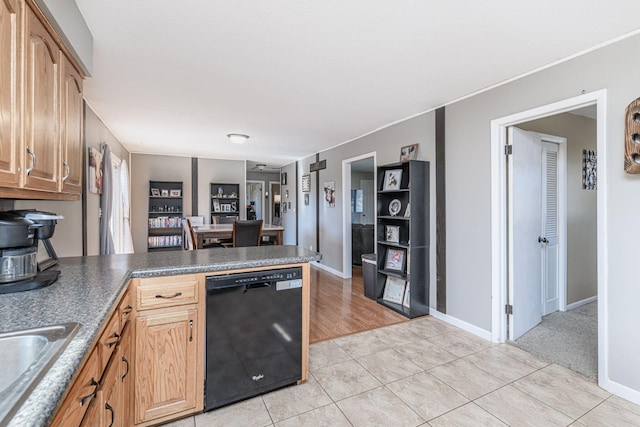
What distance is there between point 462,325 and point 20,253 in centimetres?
349

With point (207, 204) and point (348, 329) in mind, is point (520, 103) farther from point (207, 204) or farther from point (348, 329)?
point (207, 204)

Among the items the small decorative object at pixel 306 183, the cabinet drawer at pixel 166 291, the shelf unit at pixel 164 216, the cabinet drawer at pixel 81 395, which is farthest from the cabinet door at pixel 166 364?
the shelf unit at pixel 164 216

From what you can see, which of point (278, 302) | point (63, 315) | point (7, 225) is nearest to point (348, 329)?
point (278, 302)

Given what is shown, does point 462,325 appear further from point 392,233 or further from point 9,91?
point 9,91

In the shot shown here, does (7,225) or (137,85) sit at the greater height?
(137,85)

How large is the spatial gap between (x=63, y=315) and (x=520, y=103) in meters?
3.32

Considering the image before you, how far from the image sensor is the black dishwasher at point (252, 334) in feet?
5.82

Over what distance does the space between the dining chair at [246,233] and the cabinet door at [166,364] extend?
2.33m

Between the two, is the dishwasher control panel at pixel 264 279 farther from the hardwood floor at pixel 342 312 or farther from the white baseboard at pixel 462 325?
the white baseboard at pixel 462 325

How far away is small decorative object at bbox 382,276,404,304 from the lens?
12.4 feet

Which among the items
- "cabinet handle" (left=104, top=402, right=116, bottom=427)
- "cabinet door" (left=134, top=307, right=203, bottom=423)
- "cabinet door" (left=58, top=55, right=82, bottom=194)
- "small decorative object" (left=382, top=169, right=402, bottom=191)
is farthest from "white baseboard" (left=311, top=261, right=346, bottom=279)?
"cabinet handle" (left=104, top=402, right=116, bottom=427)

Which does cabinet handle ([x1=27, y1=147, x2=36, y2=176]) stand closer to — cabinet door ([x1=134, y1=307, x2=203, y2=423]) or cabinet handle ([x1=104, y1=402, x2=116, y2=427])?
cabinet door ([x1=134, y1=307, x2=203, y2=423])

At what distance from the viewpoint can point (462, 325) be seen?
10.1ft

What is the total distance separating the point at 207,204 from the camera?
6855mm
